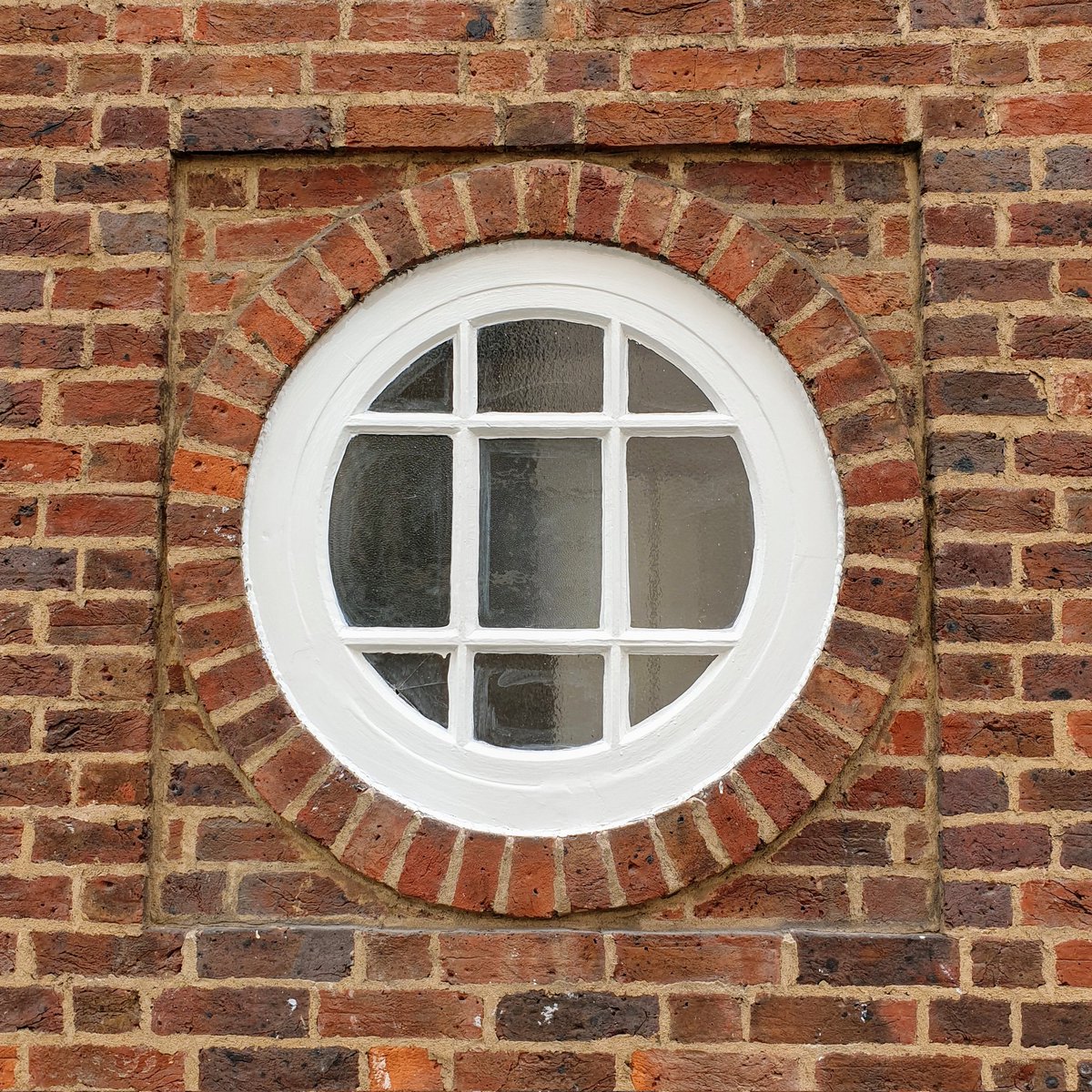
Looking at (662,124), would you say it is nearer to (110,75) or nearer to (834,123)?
(834,123)

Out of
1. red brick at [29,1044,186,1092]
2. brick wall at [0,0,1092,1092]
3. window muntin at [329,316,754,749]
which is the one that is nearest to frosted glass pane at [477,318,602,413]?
window muntin at [329,316,754,749]

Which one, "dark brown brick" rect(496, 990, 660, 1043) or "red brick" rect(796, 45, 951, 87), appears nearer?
"dark brown brick" rect(496, 990, 660, 1043)

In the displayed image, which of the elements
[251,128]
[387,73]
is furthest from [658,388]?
[251,128]

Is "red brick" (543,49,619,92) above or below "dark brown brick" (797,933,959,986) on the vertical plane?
above

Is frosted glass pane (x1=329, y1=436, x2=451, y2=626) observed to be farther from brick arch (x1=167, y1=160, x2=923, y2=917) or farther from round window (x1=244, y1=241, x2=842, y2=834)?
brick arch (x1=167, y1=160, x2=923, y2=917)

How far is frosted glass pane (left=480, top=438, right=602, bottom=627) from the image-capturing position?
2.07 metres

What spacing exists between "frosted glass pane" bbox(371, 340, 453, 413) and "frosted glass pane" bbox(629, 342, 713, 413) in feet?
1.26

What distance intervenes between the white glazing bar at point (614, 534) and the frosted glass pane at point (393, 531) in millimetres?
325

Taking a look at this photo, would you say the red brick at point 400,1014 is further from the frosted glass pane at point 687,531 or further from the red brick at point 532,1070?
the frosted glass pane at point 687,531

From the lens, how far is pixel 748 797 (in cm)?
195

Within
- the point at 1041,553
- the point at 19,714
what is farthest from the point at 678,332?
the point at 19,714

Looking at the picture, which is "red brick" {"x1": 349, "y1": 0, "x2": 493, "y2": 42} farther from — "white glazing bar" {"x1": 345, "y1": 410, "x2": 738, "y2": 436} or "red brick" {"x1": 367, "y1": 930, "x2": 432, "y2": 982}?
"red brick" {"x1": 367, "y1": 930, "x2": 432, "y2": 982}

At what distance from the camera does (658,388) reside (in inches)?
82.7

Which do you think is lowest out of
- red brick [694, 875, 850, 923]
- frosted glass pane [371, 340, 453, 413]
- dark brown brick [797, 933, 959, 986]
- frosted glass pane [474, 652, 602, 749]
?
dark brown brick [797, 933, 959, 986]
